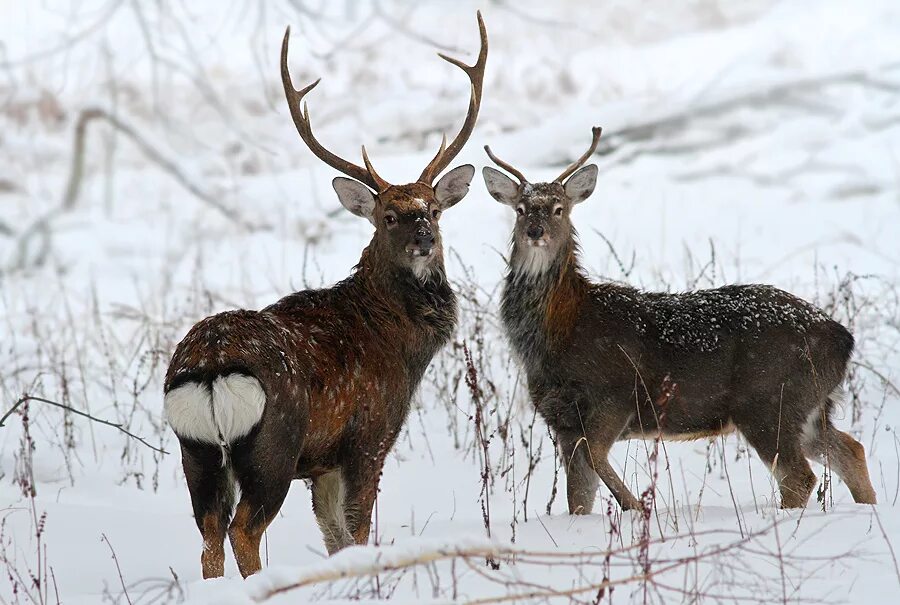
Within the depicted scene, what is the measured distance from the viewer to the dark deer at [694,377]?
628 cm

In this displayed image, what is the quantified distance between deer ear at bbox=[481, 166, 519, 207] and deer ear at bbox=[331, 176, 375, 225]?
980 millimetres

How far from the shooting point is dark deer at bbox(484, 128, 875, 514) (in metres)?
6.28

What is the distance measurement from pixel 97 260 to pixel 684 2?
11.2 m

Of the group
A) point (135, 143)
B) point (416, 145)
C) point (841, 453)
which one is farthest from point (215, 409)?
point (135, 143)

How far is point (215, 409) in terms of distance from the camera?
14.9ft

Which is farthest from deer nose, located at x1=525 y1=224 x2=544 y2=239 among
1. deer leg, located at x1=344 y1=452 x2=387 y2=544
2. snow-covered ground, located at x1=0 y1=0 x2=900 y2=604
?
snow-covered ground, located at x1=0 y1=0 x2=900 y2=604

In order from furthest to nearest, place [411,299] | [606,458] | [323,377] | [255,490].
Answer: [606,458], [411,299], [323,377], [255,490]

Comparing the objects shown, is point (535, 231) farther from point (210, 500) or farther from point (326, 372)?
point (210, 500)

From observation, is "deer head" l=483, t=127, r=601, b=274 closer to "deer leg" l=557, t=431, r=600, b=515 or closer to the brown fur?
the brown fur

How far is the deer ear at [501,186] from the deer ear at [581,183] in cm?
33

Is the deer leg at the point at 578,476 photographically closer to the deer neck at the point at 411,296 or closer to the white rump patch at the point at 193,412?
the deer neck at the point at 411,296

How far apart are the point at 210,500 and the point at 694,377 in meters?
2.87

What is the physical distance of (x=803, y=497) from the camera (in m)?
6.21

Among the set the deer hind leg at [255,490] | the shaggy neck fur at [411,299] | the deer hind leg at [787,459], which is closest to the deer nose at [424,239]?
the shaggy neck fur at [411,299]
